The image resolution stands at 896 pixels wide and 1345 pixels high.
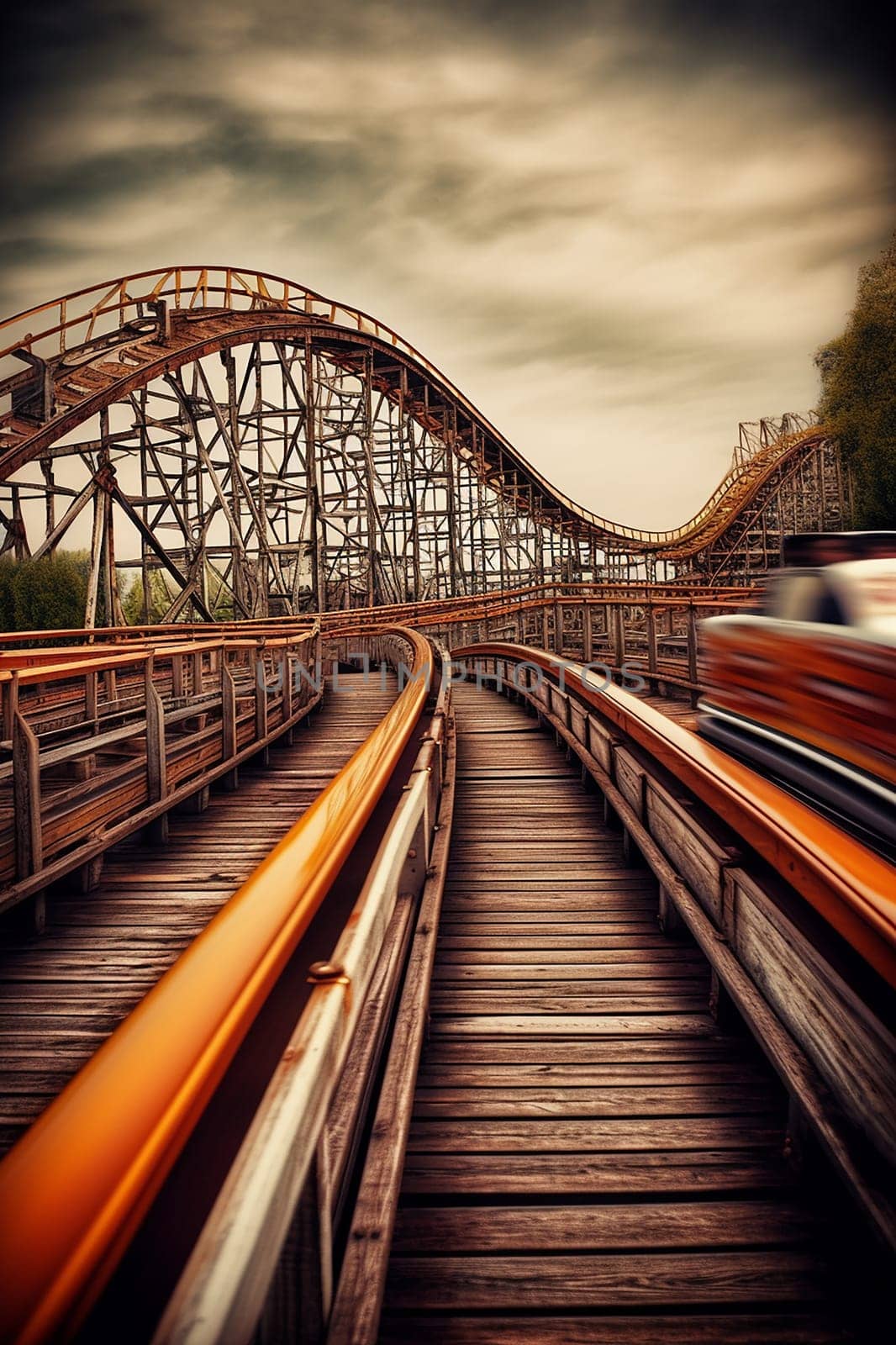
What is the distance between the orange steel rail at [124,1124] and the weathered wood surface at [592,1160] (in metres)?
1.21

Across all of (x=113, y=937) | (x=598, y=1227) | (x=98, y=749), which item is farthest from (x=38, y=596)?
(x=598, y=1227)

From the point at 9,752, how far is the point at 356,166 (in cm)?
6768

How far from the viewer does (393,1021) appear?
7.87 ft

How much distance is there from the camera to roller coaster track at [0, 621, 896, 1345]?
67cm

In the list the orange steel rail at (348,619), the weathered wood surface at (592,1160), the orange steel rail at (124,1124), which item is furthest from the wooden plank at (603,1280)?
the orange steel rail at (348,619)

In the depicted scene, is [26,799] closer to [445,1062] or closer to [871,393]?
[445,1062]

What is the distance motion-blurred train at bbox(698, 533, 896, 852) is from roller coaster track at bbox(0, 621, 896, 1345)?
1.14 feet

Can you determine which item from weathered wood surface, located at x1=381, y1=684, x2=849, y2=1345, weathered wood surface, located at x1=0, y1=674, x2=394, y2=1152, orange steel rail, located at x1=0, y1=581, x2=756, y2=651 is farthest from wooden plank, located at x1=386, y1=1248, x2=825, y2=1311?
orange steel rail, located at x1=0, y1=581, x2=756, y2=651

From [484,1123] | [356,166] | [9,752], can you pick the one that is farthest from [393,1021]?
[356,166]

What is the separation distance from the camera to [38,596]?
1662 cm

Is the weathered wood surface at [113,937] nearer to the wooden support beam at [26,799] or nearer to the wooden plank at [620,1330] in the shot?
the wooden support beam at [26,799]

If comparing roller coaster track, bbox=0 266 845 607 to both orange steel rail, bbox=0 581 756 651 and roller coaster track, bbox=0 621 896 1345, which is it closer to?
orange steel rail, bbox=0 581 756 651

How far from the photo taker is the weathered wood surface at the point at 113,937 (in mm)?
2602

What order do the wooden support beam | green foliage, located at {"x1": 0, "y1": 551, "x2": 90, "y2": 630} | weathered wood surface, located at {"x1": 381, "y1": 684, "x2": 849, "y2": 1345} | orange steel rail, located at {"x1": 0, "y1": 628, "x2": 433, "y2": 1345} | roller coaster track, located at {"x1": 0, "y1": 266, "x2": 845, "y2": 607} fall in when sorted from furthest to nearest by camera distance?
green foliage, located at {"x1": 0, "y1": 551, "x2": 90, "y2": 630}
roller coaster track, located at {"x1": 0, "y1": 266, "x2": 845, "y2": 607}
the wooden support beam
weathered wood surface, located at {"x1": 381, "y1": 684, "x2": 849, "y2": 1345}
orange steel rail, located at {"x1": 0, "y1": 628, "x2": 433, "y2": 1345}
